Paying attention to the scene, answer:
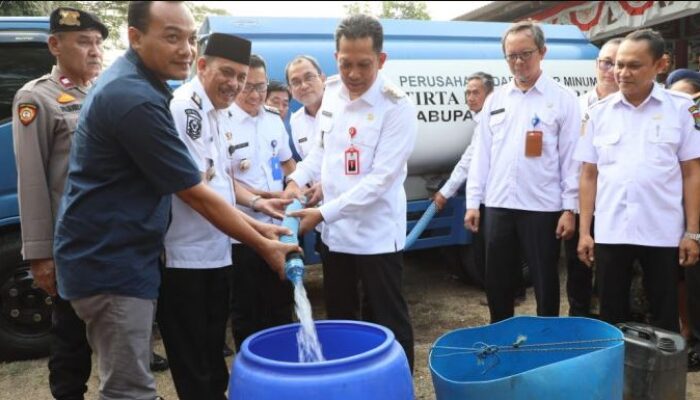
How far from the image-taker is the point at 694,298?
319cm

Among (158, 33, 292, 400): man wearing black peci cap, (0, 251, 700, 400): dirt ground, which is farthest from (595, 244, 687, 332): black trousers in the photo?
(158, 33, 292, 400): man wearing black peci cap

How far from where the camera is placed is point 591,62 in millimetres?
5297

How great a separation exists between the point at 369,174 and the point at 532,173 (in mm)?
953

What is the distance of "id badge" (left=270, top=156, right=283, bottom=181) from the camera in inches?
126

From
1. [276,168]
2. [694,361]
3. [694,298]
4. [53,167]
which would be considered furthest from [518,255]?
[53,167]

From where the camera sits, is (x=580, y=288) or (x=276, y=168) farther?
(x=580, y=288)

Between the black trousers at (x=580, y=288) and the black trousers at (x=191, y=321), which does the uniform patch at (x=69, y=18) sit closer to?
the black trousers at (x=191, y=321)

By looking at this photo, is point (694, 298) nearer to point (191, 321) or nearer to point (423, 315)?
point (423, 315)

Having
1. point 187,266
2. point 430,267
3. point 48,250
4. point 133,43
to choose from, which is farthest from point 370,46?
point 430,267

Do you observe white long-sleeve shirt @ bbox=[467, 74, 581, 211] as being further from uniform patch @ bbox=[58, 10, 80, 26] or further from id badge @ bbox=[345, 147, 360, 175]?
uniform patch @ bbox=[58, 10, 80, 26]

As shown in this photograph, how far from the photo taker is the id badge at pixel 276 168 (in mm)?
3195

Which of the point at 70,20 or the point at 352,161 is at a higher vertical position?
the point at 70,20

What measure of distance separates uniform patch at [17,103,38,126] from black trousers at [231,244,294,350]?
1075 millimetres

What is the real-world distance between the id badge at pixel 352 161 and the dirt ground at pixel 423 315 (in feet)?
4.07
